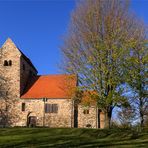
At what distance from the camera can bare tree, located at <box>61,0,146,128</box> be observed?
35594 millimetres

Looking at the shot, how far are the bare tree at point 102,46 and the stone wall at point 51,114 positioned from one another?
13.2 meters

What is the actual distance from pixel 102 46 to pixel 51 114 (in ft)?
→ 61.5

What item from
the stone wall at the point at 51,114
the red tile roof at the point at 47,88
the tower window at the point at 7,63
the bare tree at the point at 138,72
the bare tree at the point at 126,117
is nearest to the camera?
the bare tree at the point at 138,72

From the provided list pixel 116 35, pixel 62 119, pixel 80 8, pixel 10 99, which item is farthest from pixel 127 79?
pixel 10 99

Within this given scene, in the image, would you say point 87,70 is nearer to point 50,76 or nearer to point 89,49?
point 89,49

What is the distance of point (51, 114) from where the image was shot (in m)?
51.8

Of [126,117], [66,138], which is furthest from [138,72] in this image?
[126,117]

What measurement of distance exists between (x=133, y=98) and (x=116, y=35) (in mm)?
6857

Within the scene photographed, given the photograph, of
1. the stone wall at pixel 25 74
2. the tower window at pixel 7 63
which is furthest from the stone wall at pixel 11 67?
the stone wall at pixel 25 74

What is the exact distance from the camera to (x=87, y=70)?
36812mm

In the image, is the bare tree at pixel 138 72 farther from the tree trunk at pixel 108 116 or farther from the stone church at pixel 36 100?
the stone church at pixel 36 100

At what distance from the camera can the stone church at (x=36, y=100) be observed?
51594 mm

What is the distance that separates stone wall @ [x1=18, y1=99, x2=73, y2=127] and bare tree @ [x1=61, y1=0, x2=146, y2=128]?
13229 mm

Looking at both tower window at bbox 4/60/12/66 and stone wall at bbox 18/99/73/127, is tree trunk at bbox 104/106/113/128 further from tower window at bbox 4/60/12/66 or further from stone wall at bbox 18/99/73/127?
tower window at bbox 4/60/12/66
